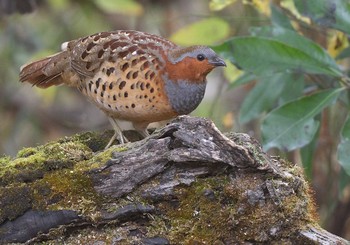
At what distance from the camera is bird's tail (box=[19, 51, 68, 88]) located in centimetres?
468

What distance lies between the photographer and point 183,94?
426 centimetres

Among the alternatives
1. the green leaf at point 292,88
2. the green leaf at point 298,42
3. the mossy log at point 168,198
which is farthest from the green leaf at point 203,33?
the mossy log at point 168,198

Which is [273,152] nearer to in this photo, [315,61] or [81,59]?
[315,61]

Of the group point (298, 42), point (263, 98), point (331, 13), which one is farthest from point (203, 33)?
point (331, 13)

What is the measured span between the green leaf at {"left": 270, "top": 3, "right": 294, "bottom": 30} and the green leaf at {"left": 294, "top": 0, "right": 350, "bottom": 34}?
409 mm

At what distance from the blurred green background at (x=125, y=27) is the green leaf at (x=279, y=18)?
10.9 inches

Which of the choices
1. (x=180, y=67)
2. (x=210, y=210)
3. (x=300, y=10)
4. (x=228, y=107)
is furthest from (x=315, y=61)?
(x=228, y=107)

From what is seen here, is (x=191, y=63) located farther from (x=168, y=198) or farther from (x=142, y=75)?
(x=168, y=198)

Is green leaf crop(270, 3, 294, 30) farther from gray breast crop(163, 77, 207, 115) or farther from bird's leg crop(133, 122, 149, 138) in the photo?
bird's leg crop(133, 122, 149, 138)

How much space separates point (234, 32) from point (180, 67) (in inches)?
97.9

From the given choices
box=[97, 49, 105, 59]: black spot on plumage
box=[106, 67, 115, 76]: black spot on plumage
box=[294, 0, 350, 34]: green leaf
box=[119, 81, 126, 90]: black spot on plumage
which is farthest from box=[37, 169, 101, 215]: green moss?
box=[294, 0, 350, 34]: green leaf

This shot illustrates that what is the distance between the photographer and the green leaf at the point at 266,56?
443 centimetres

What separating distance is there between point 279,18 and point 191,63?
0.97 metres

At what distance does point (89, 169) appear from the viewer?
3348 millimetres
